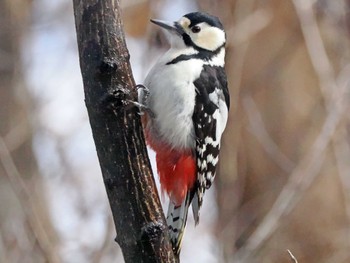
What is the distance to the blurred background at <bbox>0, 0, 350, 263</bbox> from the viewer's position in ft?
17.5

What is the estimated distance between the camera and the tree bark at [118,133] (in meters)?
2.35

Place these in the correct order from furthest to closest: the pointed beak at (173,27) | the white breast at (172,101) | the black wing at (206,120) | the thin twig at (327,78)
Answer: the thin twig at (327,78), the pointed beak at (173,27), the black wing at (206,120), the white breast at (172,101)

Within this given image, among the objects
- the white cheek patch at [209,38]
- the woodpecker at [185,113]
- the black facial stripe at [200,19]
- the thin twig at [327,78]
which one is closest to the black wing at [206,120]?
the woodpecker at [185,113]

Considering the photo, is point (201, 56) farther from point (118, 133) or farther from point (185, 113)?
point (118, 133)

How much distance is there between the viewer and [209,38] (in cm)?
365

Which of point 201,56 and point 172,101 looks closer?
point 172,101

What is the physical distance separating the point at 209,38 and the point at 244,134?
2.50m

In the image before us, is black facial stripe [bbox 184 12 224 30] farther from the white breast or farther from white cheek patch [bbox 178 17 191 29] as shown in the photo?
the white breast

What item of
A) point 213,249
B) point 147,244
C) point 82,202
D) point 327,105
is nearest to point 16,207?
point 82,202

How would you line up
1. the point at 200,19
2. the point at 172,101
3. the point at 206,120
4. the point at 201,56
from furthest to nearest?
1. the point at 200,19
2. the point at 201,56
3. the point at 206,120
4. the point at 172,101

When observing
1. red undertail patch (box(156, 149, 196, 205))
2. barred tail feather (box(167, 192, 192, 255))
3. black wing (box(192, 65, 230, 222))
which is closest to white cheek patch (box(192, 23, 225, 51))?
black wing (box(192, 65, 230, 222))

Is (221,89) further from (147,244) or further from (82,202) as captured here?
(82,202)

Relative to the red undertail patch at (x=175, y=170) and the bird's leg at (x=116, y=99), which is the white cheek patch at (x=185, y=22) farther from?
the bird's leg at (x=116, y=99)

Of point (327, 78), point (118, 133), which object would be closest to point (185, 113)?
point (118, 133)
